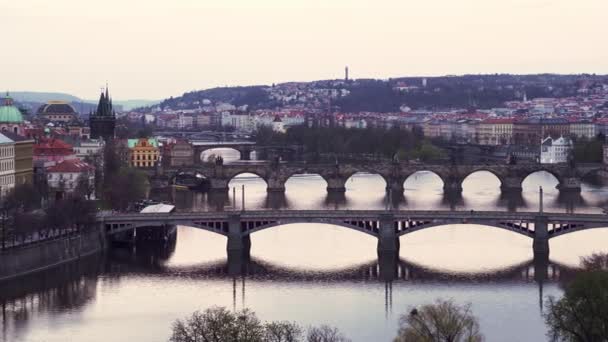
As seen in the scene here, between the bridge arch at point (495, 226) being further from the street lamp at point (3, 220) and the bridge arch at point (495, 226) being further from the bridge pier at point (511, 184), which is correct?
the bridge pier at point (511, 184)

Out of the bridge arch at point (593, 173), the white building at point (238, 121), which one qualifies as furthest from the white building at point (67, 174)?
the white building at point (238, 121)

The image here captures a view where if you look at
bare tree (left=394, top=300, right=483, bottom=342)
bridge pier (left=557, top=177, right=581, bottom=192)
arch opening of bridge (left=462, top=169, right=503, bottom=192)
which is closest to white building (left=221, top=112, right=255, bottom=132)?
arch opening of bridge (left=462, top=169, right=503, bottom=192)

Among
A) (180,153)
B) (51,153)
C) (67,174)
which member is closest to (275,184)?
(51,153)

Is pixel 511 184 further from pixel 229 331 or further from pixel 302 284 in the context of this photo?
pixel 229 331

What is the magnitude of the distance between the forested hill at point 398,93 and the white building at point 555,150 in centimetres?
6400

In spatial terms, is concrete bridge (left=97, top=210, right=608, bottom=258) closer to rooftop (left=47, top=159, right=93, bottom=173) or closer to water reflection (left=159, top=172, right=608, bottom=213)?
water reflection (left=159, top=172, right=608, bottom=213)

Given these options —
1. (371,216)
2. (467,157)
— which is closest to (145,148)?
(467,157)

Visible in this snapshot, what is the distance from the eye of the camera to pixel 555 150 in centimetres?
7712

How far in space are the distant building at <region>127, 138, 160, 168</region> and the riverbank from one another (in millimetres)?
27256

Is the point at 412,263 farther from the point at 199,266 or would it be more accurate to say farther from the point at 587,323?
the point at 587,323

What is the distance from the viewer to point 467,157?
7881 cm

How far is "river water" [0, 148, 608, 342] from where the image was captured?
27.6m

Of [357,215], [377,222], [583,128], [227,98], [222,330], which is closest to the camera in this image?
[222,330]

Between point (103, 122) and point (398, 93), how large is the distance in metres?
99.5
